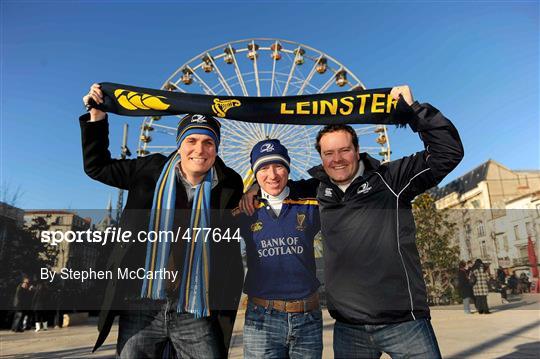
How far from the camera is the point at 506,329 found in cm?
759

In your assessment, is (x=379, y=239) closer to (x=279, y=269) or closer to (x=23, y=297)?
(x=279, y=269)

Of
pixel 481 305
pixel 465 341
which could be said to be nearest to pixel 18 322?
pixel 465 341

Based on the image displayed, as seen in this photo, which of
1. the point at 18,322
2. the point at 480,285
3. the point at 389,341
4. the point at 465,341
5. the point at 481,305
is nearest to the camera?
the point at 389,341

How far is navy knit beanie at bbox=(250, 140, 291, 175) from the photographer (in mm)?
3104

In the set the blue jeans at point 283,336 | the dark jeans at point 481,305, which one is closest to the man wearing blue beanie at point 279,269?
the blue jeans at point 283,336

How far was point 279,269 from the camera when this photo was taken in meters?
2.80

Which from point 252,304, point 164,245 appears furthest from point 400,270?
point 164,245

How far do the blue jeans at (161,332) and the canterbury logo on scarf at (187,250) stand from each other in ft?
0.22

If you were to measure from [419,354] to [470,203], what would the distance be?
47.4 metres

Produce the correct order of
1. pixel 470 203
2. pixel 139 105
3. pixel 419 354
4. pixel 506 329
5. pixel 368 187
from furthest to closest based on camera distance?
pixel 470 203 → pixel 506 329 → pixel 139 105 → pixel 368 187 → pixel 419 354

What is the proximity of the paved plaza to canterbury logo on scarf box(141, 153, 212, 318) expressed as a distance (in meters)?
3.64

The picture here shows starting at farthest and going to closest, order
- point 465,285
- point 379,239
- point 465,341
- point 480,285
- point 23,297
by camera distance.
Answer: point 480,285 < point 465,285 < point 23,297 < point 465,341 < point 379,239

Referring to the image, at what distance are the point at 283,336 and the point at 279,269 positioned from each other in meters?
0.47

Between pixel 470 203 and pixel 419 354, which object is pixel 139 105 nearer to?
pixel 419 354
